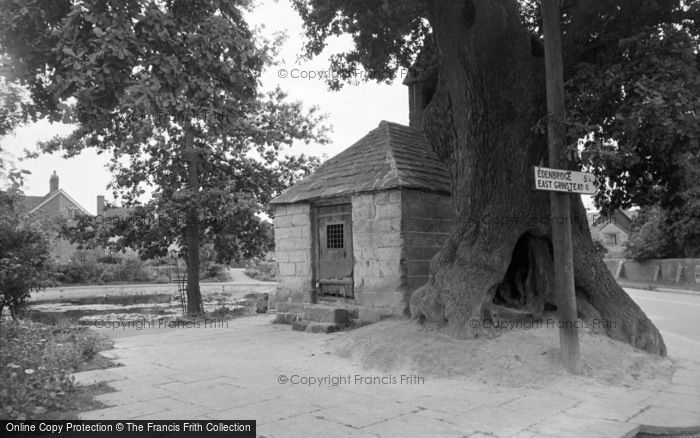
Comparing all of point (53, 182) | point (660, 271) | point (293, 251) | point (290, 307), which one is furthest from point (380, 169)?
point (53, 182)

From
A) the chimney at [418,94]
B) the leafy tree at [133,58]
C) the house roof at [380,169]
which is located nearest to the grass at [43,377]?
the leafy tree at [133,58]

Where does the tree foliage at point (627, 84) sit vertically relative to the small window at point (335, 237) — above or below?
above

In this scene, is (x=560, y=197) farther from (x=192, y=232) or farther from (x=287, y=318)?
(x=192, y=232)

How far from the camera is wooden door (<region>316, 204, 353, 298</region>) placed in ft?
39.8

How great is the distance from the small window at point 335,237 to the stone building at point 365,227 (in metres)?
0.02

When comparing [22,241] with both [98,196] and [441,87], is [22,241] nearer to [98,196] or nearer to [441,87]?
[441,87]

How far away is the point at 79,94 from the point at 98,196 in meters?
59.6

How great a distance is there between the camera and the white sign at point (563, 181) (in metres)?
6.59

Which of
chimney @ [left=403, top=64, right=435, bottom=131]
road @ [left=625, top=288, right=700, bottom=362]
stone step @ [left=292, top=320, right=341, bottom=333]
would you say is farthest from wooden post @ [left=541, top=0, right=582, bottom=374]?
chimney @ [left=403, top=64, right=435, bottom=131]

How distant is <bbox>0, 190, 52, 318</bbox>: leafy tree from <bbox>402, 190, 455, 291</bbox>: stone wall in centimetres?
850

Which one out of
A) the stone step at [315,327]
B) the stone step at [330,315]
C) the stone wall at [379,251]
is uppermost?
the stone wall at [379,251]

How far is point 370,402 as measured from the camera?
19.8 feet

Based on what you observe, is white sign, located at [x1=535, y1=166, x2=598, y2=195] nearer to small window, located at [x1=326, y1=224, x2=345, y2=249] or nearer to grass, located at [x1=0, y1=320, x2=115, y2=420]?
grass, located at [x1=0, y1=320, x2=115, y2=420]

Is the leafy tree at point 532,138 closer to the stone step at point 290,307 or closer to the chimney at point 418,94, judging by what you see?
the chimney at point 418,94
